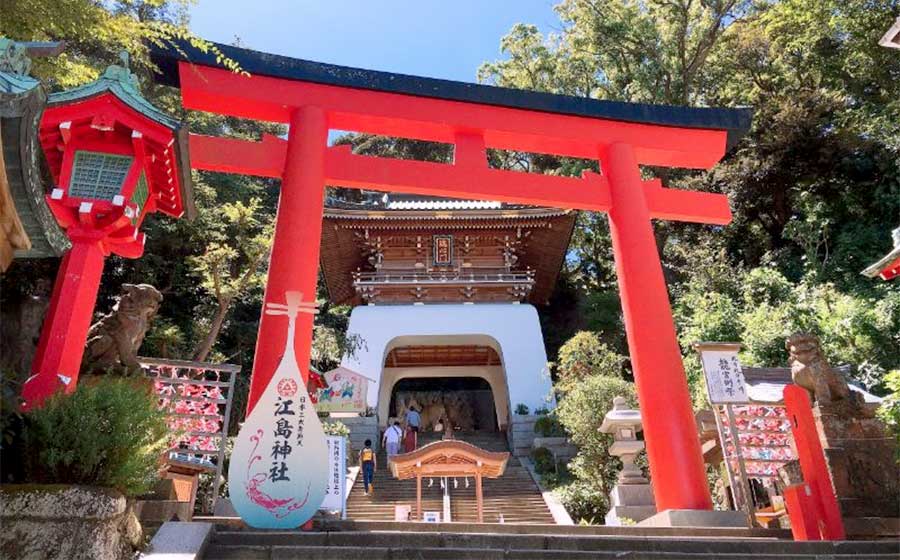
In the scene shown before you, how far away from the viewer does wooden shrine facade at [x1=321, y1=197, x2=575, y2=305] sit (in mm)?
15891

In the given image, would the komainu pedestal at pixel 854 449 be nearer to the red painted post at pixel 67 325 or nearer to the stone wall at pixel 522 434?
the red painted post at pixel 67 325

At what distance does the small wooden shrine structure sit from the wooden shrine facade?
28.2 ft

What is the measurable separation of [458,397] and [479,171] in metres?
16.2

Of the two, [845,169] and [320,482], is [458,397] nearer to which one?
[845,169]

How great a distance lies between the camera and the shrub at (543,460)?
1299 cm

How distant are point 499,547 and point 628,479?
229 inches

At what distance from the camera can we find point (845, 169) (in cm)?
1684

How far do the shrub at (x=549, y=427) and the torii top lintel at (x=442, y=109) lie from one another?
757 centimetres

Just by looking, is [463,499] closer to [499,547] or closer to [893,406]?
[499,547]

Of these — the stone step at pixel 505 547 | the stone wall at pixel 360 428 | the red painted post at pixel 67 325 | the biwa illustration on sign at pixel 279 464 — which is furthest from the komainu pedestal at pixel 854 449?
the stone wall at pixel 360 428

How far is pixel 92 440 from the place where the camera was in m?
2.77

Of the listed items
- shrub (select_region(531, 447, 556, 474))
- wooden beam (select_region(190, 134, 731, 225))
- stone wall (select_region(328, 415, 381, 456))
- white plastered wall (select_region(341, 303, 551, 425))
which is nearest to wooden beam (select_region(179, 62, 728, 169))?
wooden beam (select_region(190, 134, 731, 225))

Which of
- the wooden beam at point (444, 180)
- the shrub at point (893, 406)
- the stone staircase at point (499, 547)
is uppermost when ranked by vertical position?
the wooden beam at point (444, 180)

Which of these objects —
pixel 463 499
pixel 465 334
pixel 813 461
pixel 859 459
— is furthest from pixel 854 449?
pixel 465 334
